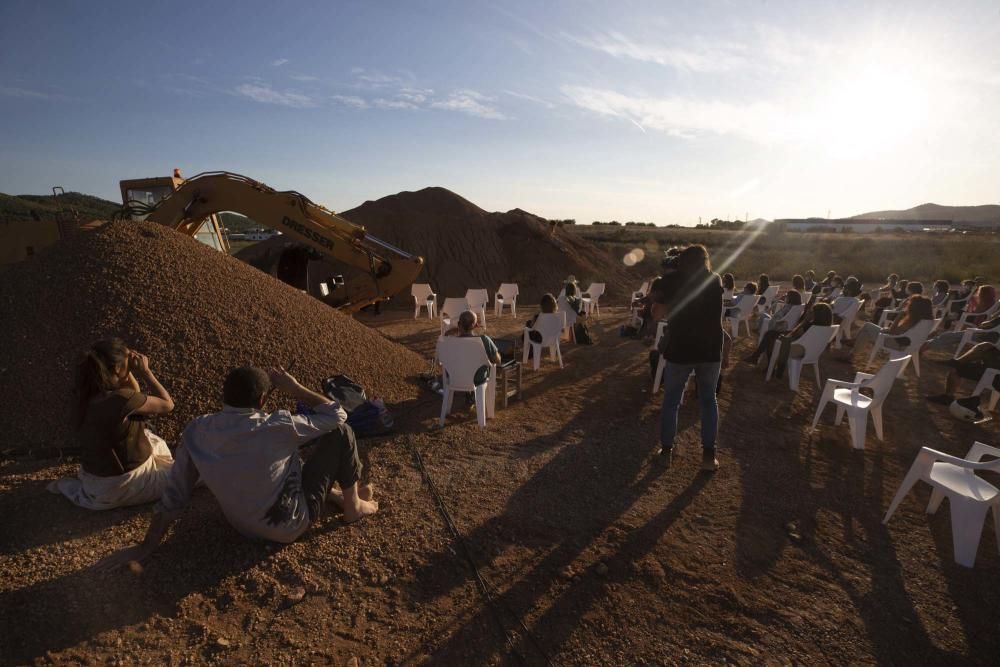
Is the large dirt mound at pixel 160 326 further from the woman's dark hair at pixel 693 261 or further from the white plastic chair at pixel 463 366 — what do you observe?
the woman's dark hair at pixel 693 261

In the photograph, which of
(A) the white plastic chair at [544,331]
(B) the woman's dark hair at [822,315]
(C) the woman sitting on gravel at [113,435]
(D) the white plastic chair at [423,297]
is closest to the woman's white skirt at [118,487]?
(C) the woman sitting on gravel at [113,435]

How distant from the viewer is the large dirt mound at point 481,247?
58.1 ft

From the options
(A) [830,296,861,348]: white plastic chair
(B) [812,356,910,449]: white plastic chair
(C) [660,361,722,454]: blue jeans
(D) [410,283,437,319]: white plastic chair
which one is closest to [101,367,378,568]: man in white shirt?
(C) [660,361,722,454]: blue jeans

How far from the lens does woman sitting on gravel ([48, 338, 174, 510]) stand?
314 cm

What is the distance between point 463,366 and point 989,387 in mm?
6440

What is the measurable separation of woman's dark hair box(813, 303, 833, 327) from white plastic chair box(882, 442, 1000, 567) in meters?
2.95

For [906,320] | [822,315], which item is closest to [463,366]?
[822,315]

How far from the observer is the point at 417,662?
7.81 feet

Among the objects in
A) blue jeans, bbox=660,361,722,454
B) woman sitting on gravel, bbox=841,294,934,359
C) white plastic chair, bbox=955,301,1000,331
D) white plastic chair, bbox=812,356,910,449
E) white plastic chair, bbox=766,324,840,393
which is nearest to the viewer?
blue jeans, bbox=660,361,722,454

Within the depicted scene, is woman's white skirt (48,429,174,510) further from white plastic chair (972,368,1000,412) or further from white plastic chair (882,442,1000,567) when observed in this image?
white plastic chair (972,368,1000,412)

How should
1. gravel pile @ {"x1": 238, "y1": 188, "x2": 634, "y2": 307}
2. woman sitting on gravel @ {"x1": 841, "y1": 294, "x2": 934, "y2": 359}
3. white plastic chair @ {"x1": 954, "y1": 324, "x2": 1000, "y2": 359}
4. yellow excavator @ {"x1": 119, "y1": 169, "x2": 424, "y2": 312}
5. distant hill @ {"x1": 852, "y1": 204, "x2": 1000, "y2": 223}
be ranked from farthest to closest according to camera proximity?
distant hill @ {"x1": 852, "y1": 204, "x2": 1000, "y2": 223}
gravel pile @ {"x1": 238, "y1": 188, "x2": 634, "y2": 307}
yellow excavator @ {"x1": 119, "y1": 169, "x2": 424, "y2": 312}
woman sitting on gravel @ {"x1": 841, "y1": 294, "x2": 934, "y2": 359}
white plastic chair @ {"x1": 954, "y1": 324, "x2": 1000, "y2": 359}

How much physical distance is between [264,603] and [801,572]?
10.6 feet

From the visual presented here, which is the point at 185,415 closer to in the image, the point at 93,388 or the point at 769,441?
the point at 93,388

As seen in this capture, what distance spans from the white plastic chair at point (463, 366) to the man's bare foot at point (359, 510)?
1756 mm
